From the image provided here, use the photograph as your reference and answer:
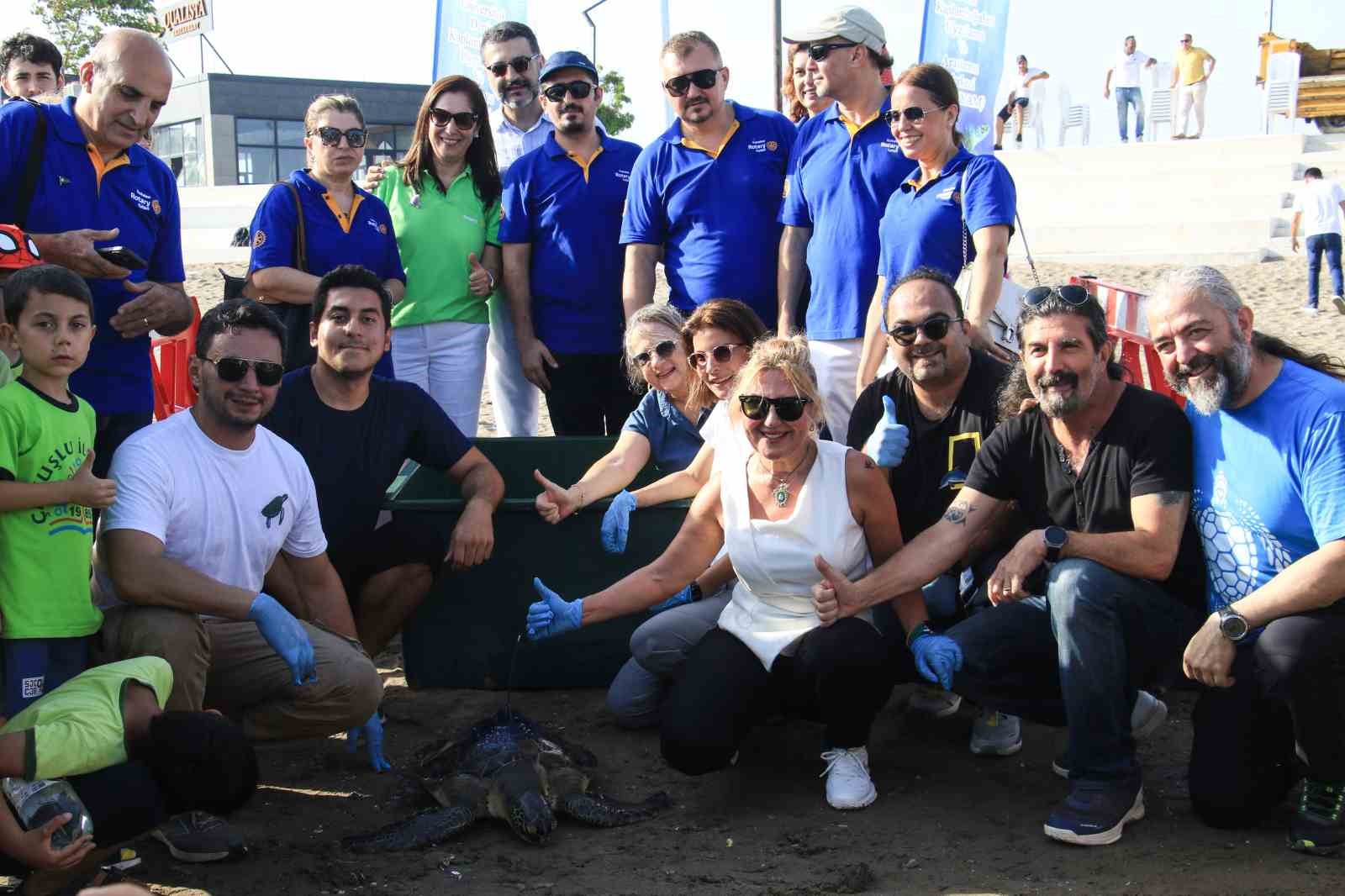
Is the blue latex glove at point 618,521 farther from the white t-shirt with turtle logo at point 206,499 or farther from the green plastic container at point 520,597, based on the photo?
the white t-shirt with turtle logo at point 206,499

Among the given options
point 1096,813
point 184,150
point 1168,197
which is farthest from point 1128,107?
point 184,150

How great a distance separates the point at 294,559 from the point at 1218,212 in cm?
1629

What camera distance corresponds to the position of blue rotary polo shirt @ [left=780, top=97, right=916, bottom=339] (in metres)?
4.78

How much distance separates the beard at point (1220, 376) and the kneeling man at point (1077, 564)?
0.13 m

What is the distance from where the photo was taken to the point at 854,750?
140 inches

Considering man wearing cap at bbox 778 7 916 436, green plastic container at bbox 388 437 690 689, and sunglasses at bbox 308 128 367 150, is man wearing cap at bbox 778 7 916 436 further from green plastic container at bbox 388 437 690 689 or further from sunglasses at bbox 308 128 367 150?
sunglasses at bbox 308 128 367 150

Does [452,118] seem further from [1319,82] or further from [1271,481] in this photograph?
[1319,82]

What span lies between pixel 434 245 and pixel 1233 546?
317 cm

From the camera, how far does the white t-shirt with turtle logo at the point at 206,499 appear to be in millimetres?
3355

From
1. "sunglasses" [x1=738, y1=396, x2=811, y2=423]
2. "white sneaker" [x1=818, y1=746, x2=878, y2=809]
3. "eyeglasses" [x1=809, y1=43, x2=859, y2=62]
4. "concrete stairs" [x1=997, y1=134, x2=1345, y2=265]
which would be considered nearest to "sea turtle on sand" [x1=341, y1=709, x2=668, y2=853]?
"white sneaker" [x1=818, y1=746, x2=878, y2=809]

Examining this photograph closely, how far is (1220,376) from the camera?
3.20 meters

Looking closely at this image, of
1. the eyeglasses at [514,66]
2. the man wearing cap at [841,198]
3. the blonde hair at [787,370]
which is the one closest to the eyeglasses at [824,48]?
the man wearing cap at [841,198]

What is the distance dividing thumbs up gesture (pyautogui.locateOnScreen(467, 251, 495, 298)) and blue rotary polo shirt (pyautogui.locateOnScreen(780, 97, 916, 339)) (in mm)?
1218

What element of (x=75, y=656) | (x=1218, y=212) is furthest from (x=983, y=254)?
(x=1218, y=212)
